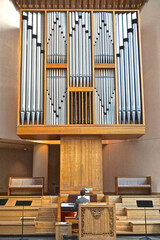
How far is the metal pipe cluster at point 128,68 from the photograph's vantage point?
32.8 feet

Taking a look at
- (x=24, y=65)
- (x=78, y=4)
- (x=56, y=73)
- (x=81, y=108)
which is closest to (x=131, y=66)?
(x=81, y=108)

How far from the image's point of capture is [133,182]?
1086 centimetres

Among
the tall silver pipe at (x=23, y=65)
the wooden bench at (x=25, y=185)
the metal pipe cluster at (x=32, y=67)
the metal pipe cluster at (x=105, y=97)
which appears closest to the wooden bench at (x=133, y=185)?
the metal pipe cluster at (x=105, y=97)

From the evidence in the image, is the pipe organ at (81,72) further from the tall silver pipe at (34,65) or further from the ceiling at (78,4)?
the ceiling at (78,4)

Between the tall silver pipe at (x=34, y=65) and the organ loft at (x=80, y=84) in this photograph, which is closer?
the organ loft at (x=80, y=84)

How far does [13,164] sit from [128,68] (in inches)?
321

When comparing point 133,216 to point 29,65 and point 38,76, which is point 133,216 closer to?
point 38,76

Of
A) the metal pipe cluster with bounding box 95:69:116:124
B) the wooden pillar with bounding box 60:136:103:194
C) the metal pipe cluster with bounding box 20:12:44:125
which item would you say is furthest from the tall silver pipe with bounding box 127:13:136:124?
the metal pipe cluster with bounding box 20:12:44:125

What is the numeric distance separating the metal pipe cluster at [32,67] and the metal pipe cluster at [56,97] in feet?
0.83

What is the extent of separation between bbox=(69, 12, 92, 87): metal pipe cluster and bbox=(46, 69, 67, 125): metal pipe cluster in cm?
33

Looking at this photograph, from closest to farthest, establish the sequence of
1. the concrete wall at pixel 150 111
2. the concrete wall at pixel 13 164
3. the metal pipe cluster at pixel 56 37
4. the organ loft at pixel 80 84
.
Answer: the organ loft at pixel 80 84 → the metal pipe cluster at pixel 56 37 → the concrete wall at pixel 150 111 → the concrete wall at pixel 13 164

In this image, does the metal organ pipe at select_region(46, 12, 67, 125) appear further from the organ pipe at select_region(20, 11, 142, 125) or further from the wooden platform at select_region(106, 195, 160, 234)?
the wooden platform at select_region(106, 195, 160, 234)

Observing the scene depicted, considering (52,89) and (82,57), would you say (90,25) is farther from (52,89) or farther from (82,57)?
(52,89)

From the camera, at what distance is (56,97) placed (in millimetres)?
10070
